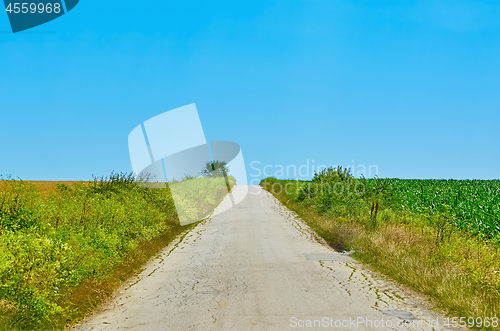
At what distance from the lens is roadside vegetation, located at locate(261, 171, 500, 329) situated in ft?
26.5

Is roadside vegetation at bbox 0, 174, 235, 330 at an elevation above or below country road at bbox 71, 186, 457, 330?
above

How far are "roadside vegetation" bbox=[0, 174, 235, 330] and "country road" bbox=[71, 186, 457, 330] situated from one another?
513mm

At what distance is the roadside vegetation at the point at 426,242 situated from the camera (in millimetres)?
8067

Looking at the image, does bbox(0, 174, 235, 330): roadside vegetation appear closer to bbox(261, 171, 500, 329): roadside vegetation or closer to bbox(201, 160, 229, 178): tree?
bbox(261, 171, 500, 329): roadside vegetation

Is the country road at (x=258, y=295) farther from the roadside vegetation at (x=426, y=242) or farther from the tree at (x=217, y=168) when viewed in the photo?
the tree at (x=217, y=168)

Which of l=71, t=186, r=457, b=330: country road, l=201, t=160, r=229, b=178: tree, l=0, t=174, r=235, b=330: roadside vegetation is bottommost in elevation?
l=71, t=186, r=457, b=330: country road

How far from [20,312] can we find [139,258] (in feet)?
16.9

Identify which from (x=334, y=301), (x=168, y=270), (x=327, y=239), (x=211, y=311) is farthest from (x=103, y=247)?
(x=327, y=239)

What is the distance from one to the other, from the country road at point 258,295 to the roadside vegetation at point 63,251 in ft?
1.68

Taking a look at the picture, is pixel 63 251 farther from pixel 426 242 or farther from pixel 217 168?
pixel 217 168

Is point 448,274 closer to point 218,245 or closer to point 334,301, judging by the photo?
point 334,301

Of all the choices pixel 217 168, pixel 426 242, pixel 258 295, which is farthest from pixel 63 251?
pixel 217 168

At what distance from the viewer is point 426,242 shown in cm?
1242

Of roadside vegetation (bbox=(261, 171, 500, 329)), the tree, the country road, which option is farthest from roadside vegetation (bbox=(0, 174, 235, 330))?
the tree
